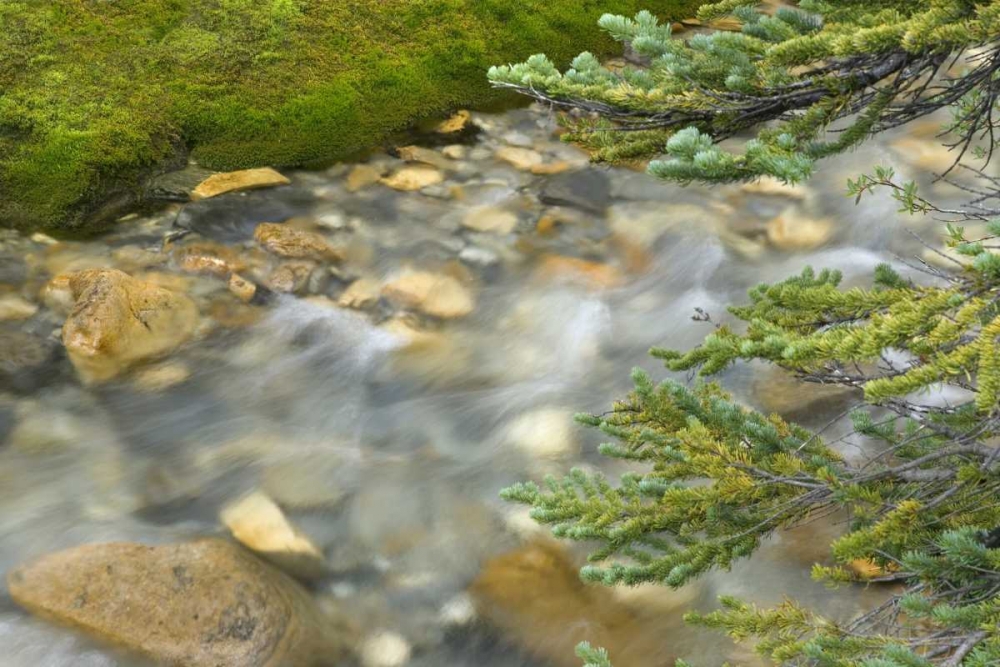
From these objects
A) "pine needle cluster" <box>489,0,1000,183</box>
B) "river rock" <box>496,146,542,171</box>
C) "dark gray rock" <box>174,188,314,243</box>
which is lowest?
"dark gray rock" <box>174,188,314,243</box>

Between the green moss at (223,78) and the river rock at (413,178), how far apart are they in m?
0.43

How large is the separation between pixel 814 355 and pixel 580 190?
5.63 meters

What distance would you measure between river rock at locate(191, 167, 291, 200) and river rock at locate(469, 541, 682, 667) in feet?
13.9

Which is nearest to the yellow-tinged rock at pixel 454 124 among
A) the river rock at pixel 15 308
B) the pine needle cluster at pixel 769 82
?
the river rock at pixel 15 308

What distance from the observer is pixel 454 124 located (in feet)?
26.7

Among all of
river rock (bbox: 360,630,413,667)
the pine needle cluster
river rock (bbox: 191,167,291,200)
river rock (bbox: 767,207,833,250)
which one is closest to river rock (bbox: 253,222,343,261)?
river rock (bbox: 191,167,291,200)

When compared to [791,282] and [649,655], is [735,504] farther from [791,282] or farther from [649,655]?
[649,655]

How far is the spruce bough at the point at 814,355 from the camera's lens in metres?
2.01

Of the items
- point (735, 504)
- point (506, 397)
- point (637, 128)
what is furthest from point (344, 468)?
point (637, 128)

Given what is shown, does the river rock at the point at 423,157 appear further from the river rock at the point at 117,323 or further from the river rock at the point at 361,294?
the river rock at the point at 117,323

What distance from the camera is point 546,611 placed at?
4305 millimetres

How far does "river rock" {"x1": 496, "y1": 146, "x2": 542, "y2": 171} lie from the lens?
26.0 feet

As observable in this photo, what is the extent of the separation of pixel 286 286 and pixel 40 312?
5.64ft

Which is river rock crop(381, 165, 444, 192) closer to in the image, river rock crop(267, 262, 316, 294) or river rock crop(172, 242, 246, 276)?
river rock crop(267, 262, 316, 294)
